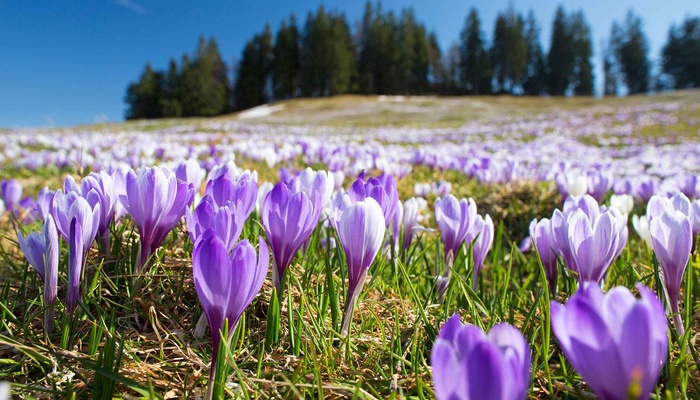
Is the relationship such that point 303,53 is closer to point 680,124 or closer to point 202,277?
point 680,124

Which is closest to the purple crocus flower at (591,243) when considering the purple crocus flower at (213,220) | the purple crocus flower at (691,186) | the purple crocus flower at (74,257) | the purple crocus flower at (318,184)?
the purple crocus flower at (318,184)

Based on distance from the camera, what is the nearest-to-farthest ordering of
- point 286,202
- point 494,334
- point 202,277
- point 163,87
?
point 494,334 → point 202,277 → point 286,202 → point 163,87

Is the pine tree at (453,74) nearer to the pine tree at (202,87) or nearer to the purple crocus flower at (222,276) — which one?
the pine tree at (202,87)

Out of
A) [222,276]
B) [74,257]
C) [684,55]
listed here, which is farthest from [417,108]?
[684,55]

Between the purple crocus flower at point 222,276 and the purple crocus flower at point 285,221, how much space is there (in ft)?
0.82

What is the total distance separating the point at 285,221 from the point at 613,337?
76cm

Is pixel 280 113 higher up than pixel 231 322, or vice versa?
pixel 280 113

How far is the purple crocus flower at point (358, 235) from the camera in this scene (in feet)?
3.59

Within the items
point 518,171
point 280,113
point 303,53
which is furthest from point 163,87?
point 518,171

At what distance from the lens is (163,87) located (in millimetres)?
73125

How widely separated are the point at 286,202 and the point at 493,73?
8080 centimetres

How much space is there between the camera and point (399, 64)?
72.5 metres

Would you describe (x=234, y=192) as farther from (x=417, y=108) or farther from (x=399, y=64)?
(x=399, y=64)

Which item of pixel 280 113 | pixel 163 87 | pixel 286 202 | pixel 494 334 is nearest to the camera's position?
pixel 494 334
